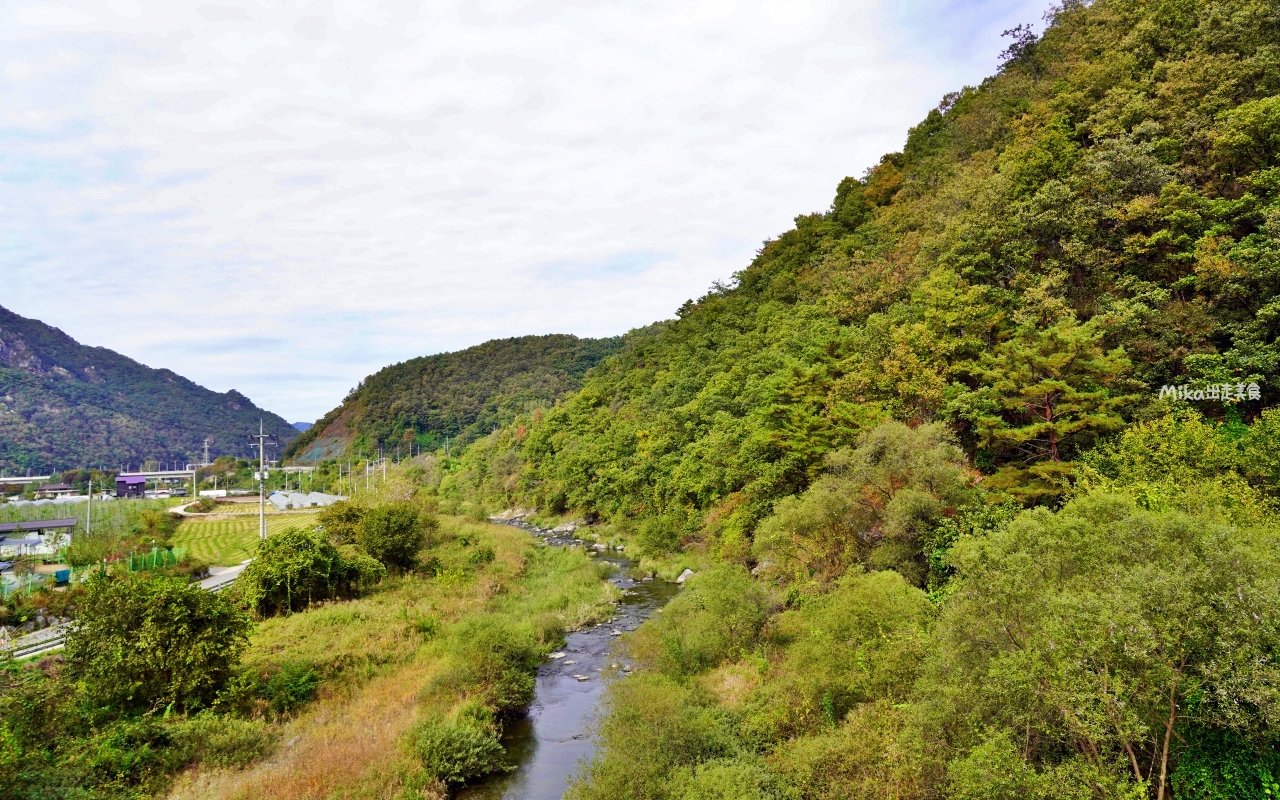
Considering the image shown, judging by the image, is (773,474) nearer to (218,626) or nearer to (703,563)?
(703,563)

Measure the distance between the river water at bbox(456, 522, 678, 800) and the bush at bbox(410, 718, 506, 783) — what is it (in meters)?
0.42

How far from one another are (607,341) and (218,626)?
179203mm

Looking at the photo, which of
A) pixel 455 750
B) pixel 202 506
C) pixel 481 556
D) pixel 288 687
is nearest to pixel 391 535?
pixel 481 556

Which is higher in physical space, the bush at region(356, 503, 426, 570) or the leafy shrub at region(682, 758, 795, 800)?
the bush at region(356, 503, 426, 570)

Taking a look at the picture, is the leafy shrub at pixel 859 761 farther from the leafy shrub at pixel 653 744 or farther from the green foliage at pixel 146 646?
the green foliage at pixel 146 646

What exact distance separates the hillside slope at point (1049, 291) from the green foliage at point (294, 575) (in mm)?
22436

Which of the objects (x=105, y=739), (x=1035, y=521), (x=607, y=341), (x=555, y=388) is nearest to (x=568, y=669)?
(x=105, y=739)

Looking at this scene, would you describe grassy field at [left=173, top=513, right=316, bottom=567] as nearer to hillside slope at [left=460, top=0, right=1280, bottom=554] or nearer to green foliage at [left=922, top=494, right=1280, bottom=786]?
hillside slope at [left=460, top=0, right=1280, bottom=554]

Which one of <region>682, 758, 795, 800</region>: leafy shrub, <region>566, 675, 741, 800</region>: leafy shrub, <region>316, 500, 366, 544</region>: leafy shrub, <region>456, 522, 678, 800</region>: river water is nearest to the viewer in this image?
<region>682, 758, 795, 800</region>: leafy shrub

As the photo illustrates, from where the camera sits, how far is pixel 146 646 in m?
17.3

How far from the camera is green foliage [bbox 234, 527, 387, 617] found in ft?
94.3

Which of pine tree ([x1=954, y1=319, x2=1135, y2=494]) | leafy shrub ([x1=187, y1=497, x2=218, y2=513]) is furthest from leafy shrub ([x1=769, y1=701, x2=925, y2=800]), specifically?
leafy shrub ([x1=187, y1=497, x2=218, y2=513])

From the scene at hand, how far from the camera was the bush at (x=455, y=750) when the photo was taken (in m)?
17.2

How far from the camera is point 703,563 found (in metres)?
42.6
